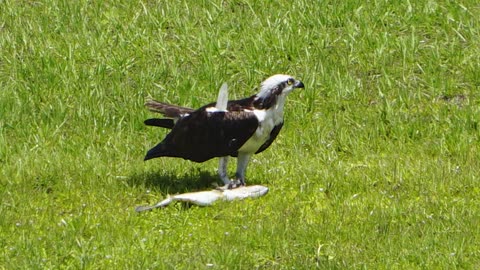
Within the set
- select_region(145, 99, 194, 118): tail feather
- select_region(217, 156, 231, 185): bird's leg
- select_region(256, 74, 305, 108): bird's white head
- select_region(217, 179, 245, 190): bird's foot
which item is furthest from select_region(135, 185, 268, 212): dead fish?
select_region(145, 99, 194, 118): tail feather

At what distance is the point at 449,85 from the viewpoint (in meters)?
11.9

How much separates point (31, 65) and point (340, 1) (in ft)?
12.7

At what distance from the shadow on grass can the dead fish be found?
347mm

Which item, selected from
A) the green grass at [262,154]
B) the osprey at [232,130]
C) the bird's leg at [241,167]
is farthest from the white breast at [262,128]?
the green grass at [262,154]

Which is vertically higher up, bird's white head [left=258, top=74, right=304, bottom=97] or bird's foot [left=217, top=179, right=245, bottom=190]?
bird's white head [left=258, top=74, right=304, bottom=97]

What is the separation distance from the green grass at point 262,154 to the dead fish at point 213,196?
0.34 feet

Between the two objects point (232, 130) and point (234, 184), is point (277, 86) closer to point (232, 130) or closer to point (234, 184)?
point (232, 130)

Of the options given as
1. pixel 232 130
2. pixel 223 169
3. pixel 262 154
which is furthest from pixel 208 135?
pixel 262 154

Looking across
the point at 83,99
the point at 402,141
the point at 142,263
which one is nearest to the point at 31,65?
the point at 83,99

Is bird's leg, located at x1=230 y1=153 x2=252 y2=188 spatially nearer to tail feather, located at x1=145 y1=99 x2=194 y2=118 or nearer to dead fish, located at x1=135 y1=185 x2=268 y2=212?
dead fish, located at x1=135 y1=185 x2=268 y2=212

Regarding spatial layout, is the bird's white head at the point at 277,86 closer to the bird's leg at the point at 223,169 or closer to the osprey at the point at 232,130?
the osprey at the point at 232,130

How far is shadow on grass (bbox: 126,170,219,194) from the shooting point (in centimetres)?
944

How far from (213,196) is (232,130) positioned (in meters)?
0.56

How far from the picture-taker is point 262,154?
10.6m
